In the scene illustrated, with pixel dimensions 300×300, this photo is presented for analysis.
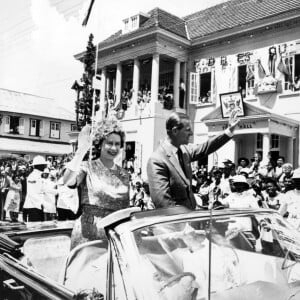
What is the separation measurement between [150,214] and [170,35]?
726 inches

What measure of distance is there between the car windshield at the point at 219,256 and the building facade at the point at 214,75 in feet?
42.6

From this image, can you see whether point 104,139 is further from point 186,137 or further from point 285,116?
point 285,116

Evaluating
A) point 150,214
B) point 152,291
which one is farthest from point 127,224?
point 152,291

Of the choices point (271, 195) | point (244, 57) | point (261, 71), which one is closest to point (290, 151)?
point (261, 71)

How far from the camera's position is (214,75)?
1934 cm

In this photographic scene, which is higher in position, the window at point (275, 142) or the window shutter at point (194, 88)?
the window shutter at point (194, 88)

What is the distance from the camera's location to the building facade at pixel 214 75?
16375 mm

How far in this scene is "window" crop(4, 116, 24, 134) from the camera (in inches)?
1485

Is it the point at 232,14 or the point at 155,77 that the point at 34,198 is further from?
the point at 232,14

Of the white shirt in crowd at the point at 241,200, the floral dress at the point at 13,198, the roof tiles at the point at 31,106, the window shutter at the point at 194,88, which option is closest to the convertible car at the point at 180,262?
the white shirt in crowd at the point at 241,200

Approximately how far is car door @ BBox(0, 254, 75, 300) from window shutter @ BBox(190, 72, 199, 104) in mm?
17616

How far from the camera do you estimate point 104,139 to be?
3305 millimetres

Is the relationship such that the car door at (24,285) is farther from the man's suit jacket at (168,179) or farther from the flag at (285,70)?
the flag at (285,70)

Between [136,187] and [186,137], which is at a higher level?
[186,137]
